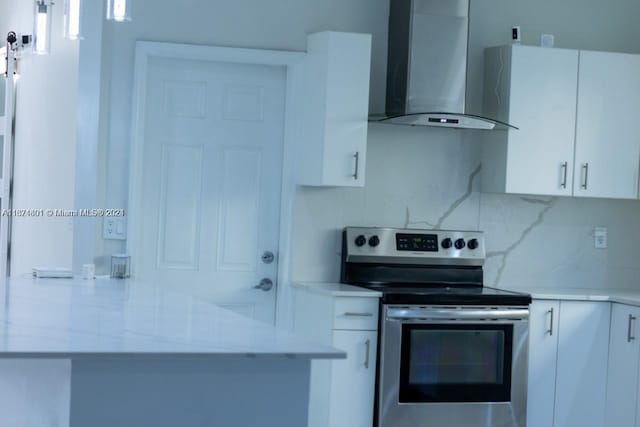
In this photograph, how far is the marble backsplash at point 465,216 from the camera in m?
5.04

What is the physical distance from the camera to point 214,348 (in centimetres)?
225

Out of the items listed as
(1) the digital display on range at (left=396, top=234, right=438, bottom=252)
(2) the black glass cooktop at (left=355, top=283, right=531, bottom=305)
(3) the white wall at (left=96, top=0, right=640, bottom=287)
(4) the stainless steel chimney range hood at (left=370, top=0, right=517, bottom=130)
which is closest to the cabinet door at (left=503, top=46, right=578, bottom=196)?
(4) the stainless steel chimney range hood at (left=370, top=0, right=517, bottom=130)

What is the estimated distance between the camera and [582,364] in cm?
490

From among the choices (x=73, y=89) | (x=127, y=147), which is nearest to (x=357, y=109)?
(x=127, y=147)

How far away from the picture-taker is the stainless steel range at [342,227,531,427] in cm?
454

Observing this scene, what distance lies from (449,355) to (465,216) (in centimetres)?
93

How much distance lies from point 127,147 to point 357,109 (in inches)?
46.5

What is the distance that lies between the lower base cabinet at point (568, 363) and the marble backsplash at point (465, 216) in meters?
0.43

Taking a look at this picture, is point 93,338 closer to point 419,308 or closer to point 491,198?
point 419,308

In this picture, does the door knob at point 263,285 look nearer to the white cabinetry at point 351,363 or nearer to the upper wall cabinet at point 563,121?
the white cabinetry at point 351,363

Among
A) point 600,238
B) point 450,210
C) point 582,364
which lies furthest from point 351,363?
point 600,238

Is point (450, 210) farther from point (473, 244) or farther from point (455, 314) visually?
point (455, 314)

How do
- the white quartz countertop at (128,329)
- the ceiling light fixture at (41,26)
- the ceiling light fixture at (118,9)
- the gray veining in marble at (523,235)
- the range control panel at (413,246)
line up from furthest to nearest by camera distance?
the gray veining in marble at (523,235) < the range control panel at (413,246) < the ceiling light fixture at (41,26) < the ceiling light fixture at (118,9) < the white quartz countertop at (128,329)

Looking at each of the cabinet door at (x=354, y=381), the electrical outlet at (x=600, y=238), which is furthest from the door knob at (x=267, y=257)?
the electrical outlet at (x=600, y=238)
